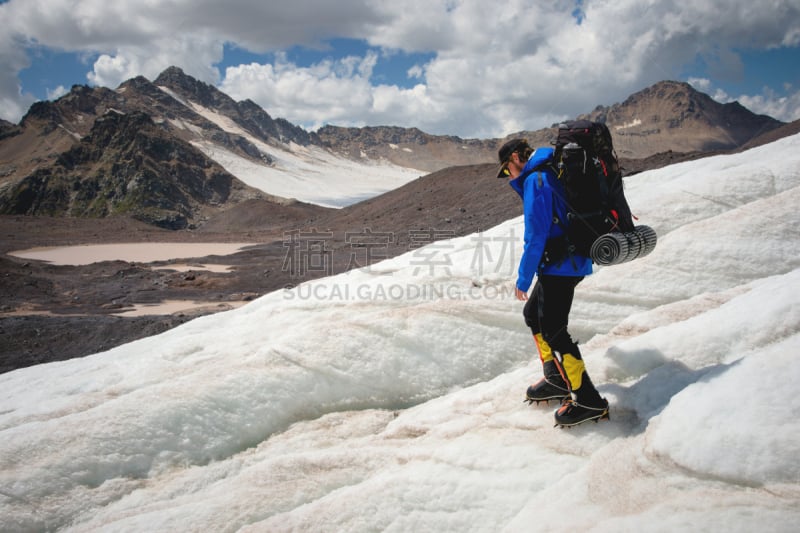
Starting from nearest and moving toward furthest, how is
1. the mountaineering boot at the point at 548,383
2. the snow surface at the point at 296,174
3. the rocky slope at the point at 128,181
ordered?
the mountaineering boot at the point at 548,383, the rocky slope at the point at 128,181, the snow surface at the point at 296,174

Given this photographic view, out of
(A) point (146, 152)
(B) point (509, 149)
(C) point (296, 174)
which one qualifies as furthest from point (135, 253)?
(C) point (296, 174)

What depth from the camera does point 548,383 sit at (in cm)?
391

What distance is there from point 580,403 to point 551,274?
3.21ft

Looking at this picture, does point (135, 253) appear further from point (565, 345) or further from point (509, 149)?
point (565, 345)

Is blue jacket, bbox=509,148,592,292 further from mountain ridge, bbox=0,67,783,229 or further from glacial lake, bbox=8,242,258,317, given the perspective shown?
mountain ridge, bbox=0,67,783,229

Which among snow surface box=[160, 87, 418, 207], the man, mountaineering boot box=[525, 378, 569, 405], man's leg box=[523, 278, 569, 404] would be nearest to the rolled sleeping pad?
the man

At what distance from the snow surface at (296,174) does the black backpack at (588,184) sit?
353ft

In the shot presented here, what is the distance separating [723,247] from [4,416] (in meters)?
8.33

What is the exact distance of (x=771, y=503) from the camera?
2.41 metres

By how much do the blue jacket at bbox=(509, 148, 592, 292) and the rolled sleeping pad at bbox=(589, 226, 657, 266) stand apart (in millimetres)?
194

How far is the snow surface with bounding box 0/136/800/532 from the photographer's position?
2.85 m

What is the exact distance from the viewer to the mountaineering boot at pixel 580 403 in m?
3.51

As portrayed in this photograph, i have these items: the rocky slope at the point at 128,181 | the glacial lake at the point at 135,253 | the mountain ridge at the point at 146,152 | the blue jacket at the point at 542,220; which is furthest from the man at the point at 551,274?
the rocky slope at the point at 128,181

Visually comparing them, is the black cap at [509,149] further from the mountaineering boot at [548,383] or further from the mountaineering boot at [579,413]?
the mountaineering boot at [579,413]
